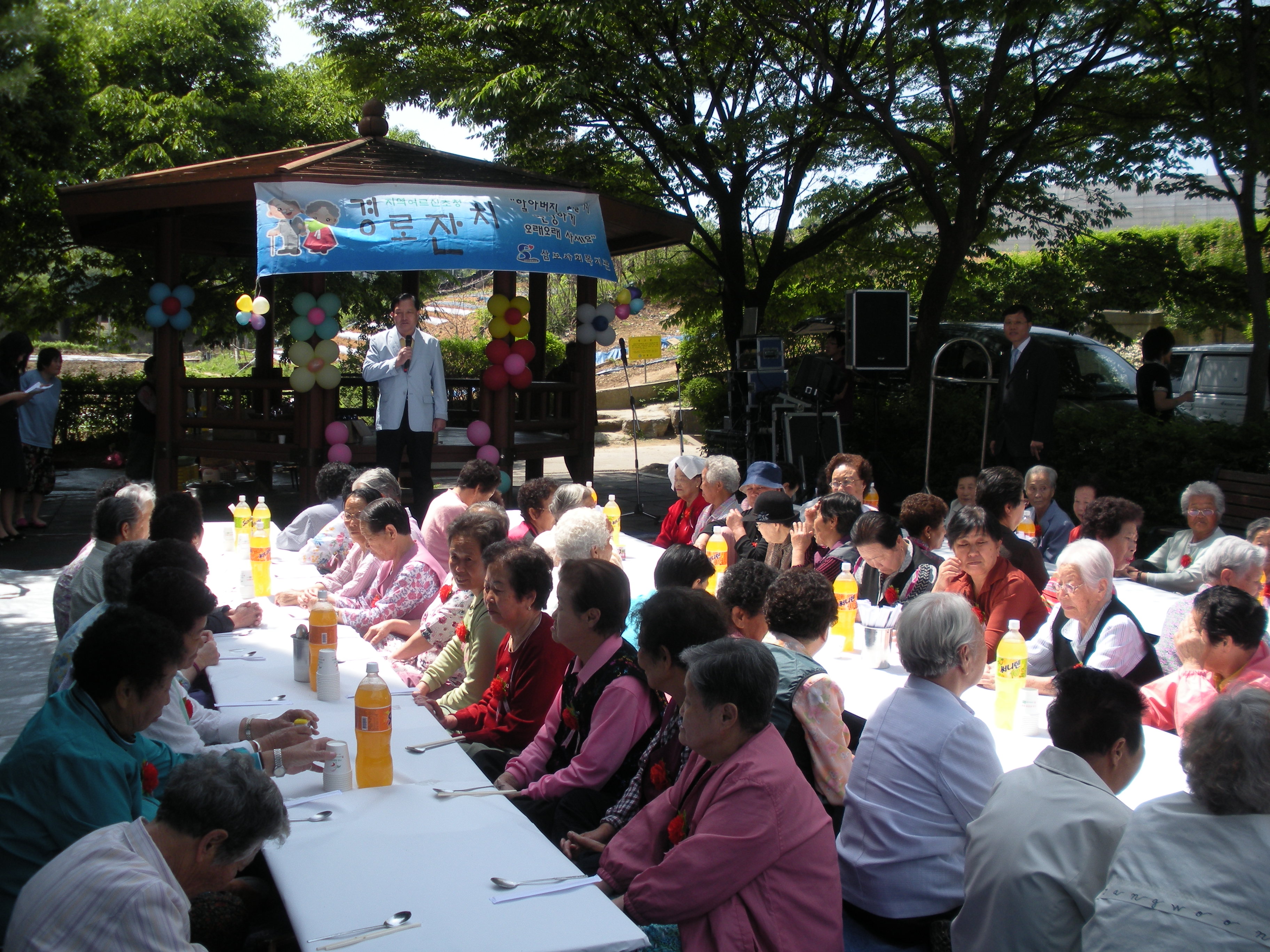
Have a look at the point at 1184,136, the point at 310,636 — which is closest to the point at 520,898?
the point at 310,636

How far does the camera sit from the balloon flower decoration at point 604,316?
1073 cm

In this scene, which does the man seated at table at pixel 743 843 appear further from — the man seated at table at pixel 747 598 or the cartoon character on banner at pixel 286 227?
the cartoon character on banner at pixel 286 227

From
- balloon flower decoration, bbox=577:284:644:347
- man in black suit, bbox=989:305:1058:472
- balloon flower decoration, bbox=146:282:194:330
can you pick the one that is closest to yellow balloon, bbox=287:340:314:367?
balloon flower decoration, bbox=146:282:194:330

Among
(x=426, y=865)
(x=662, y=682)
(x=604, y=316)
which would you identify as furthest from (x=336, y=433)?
(x=426, y=865)

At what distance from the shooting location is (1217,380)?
39.9 feet

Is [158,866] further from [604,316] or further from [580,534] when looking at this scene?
[604,316]

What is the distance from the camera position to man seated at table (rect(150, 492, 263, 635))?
4336 mm

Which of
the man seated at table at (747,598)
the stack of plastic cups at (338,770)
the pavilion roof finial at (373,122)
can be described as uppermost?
the pavilion roof finial at (373,122)

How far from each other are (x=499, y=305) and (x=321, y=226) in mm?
1954

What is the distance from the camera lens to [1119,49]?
1052cm

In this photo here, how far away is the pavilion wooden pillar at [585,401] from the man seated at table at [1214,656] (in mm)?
8044

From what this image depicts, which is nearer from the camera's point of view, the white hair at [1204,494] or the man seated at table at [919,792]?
the man seated at table at [919,792]

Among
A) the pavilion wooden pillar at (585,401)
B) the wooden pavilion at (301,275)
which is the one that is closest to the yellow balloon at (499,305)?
the wooden pavilion at (301,275)

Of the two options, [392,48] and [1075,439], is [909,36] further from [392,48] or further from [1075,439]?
[392,48]
